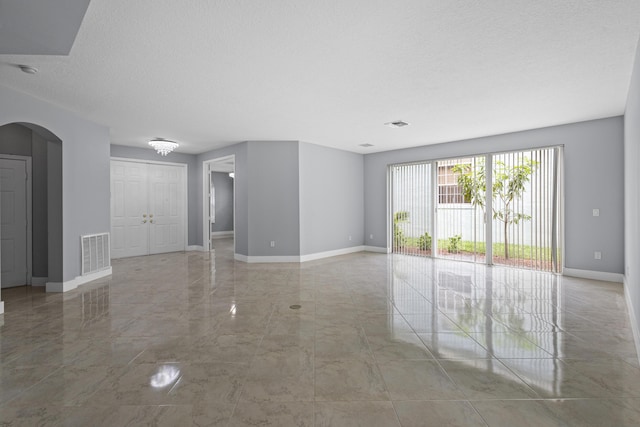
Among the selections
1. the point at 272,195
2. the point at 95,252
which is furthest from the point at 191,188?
the point at 95,252

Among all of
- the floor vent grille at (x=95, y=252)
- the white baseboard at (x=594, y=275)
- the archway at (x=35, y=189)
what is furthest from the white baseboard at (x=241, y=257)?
the white baseboard at (x=594, y=275)

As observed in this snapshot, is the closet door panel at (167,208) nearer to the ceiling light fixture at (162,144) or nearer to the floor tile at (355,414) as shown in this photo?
the ceiling light fixture at (162,144)

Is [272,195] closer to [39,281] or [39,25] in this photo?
[39,281]

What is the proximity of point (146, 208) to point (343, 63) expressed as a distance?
6727mm

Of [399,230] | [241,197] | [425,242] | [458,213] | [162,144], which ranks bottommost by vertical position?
[425,242]

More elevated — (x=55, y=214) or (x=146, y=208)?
(x=146, y=208)

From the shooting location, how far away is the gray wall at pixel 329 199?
685 centimetres

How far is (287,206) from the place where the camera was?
21.9 feet

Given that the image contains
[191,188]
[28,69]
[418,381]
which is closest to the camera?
[418,381]

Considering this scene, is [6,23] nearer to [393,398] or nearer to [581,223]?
[393,398]

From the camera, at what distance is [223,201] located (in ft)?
39.1

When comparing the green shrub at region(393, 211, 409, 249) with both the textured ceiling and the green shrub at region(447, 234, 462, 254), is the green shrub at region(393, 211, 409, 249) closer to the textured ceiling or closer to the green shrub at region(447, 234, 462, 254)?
the green shrub at region(447, 234, 462, 254)

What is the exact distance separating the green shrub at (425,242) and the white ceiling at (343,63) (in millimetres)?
2903

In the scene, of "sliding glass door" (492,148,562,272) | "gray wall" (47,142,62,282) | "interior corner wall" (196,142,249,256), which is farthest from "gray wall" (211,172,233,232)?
"sliding glass door" (492,148,562,272)
